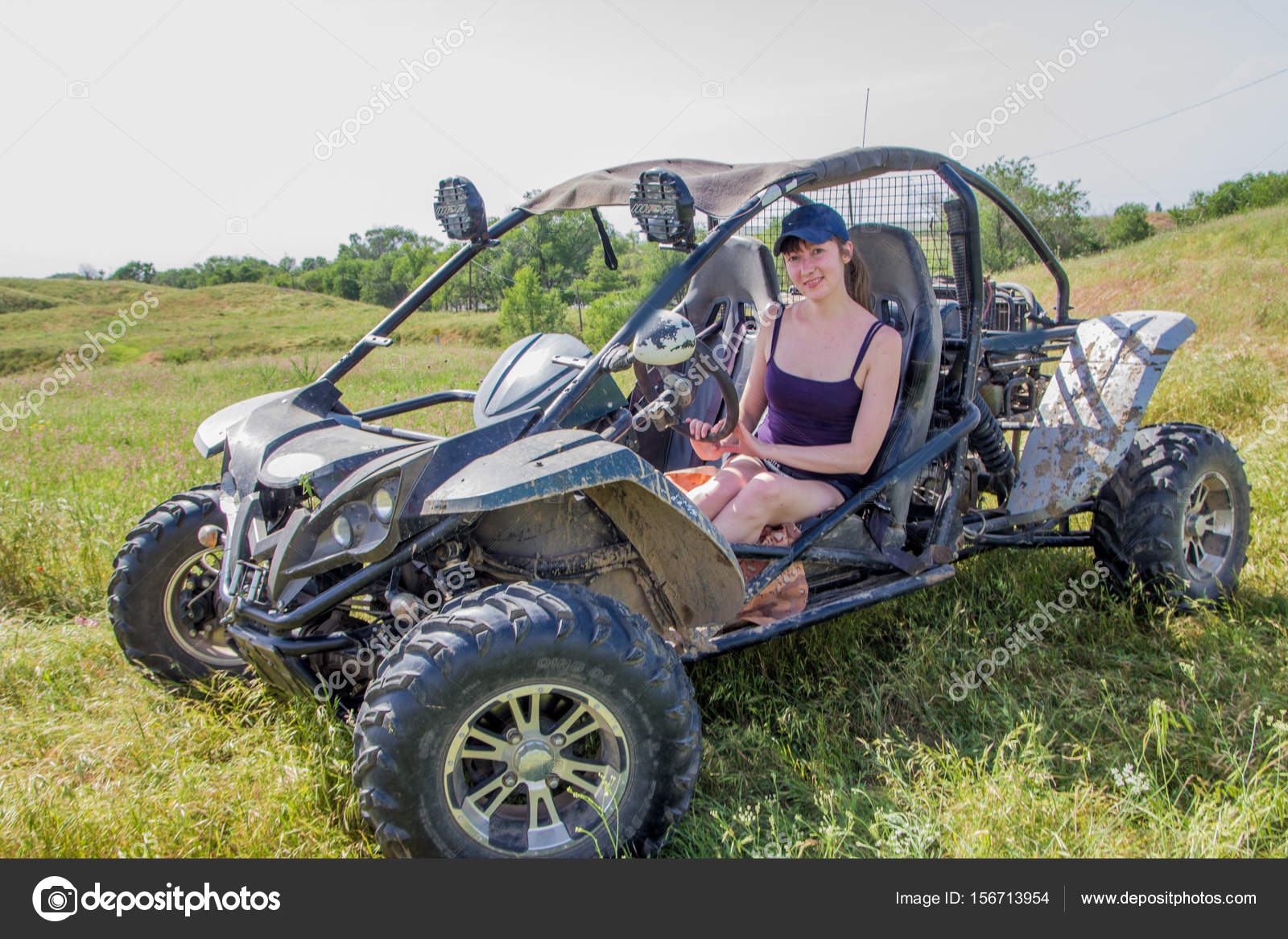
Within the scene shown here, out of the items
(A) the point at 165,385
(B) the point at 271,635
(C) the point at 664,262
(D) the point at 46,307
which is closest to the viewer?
(B) the point at 271,635

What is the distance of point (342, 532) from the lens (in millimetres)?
2512

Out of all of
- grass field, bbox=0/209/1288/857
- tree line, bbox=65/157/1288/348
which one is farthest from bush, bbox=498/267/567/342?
grass field, bbox=0/209/1288/857

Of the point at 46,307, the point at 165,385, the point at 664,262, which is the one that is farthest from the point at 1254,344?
the point at 46,307

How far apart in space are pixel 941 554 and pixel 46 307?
156 feet

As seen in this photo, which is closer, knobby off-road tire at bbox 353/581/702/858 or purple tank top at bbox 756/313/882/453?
knobby off-road tire at bbox 353/581/702/858

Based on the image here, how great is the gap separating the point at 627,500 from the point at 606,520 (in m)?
0.16

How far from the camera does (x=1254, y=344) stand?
9.51 metres

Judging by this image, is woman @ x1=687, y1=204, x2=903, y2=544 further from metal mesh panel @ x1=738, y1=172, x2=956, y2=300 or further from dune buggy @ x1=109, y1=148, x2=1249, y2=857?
metal mesh panel @ x1=738, y1=172, x2=956, y2=300

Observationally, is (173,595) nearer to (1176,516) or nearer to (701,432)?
(701,432)

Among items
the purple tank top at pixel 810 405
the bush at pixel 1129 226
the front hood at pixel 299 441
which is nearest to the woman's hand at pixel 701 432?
the purple tank top at pixel 810 405

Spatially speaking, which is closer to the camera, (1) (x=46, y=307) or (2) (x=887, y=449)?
(2) (x=887, y=449)

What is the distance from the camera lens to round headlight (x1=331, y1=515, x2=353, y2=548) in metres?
2.51

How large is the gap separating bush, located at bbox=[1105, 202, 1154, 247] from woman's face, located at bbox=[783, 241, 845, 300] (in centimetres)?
4220

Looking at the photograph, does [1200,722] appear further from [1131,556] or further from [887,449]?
[887,449]
